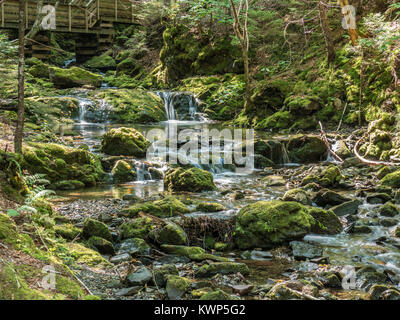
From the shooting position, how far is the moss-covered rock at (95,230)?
16.4 ft

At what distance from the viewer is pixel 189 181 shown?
8234 millimetres

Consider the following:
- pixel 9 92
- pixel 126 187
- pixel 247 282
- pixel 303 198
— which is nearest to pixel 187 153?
pixel 126 187

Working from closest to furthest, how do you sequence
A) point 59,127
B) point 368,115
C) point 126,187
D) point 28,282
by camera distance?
point 28,282, point 126,187, point 368,115, point 59,127

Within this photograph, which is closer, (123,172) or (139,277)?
(139,277)

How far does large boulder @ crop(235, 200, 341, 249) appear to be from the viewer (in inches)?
210

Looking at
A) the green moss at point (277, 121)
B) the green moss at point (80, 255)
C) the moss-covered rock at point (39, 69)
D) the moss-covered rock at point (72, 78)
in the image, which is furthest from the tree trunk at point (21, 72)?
the moss-covered rock at point (39, 69)

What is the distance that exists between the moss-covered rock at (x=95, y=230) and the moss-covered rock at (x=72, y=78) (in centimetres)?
1534

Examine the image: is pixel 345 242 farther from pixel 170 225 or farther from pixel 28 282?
pixel 28 282

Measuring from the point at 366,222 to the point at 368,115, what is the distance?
707cm

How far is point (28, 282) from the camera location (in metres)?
2.71

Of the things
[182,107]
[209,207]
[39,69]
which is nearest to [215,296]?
[209,207]

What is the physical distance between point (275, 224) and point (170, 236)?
1.57 m

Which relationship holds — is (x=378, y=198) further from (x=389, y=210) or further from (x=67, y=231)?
(x=67, y=231)
